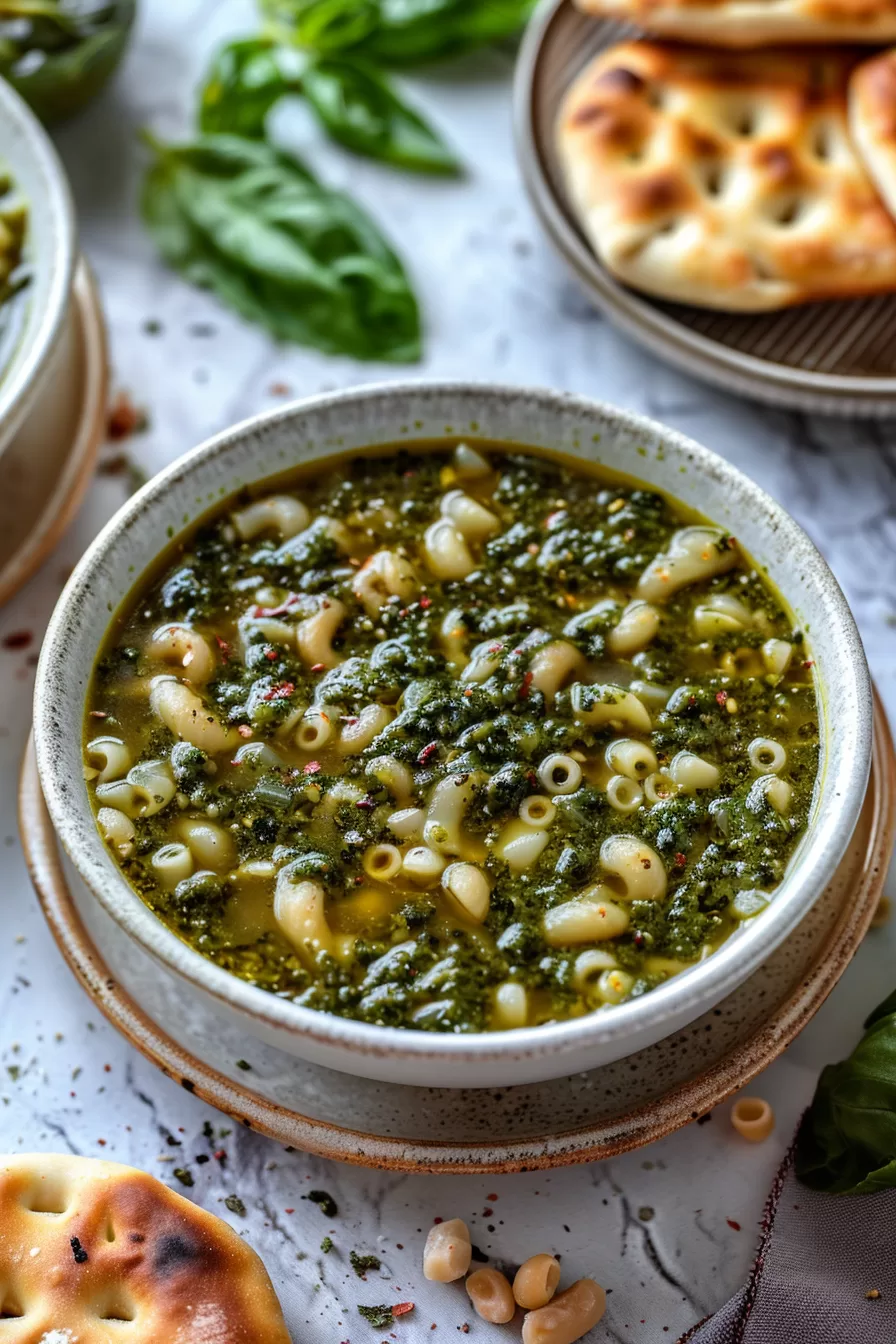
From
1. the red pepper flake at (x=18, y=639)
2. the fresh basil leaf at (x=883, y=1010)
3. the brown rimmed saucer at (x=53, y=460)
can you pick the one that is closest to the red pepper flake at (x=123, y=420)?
the brown rimmed saucer at (x=53, y=460)

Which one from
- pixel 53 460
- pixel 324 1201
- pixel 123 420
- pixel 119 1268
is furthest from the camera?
pixel 123 420

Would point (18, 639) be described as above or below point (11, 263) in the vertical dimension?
below

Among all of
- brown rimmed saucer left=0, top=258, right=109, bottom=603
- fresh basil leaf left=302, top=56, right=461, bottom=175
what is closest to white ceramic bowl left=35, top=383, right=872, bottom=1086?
brown rimmed saucer left=0, top=258, right=109, bottom=603

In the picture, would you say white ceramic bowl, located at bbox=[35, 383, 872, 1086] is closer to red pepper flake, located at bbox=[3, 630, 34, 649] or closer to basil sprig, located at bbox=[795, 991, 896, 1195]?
basil sprig, located at bbox=[795, 991, 896, 1195]

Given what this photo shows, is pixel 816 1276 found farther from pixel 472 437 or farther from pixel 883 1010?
pixel 472 437

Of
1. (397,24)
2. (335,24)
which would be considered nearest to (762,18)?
(397,24)

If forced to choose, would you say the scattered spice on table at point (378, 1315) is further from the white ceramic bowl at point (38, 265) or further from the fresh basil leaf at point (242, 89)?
the fresh basil leaf at point (242, 89)

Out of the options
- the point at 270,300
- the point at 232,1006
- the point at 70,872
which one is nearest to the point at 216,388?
the point at 270,300
